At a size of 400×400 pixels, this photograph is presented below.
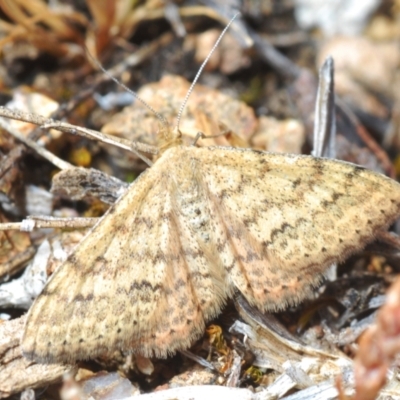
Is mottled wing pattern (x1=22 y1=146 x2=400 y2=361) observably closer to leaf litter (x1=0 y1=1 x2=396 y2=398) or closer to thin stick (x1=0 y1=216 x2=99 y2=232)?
leaf litter (x1=0 y1=1 x2=396 y2=398)

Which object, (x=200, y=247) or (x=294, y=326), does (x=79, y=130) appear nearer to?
(x=200, y=247)

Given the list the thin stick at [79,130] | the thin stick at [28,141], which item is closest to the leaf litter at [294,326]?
the thin stick at [28,141]

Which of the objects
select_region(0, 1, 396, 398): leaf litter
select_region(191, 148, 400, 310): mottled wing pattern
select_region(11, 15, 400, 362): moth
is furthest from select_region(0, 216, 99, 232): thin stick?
select_region(191, 148, 400, 310): mottled wing pattern

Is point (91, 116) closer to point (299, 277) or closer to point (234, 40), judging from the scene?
point (234, 40)

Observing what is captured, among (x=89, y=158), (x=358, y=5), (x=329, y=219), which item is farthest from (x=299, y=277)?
(x=358, y=5)

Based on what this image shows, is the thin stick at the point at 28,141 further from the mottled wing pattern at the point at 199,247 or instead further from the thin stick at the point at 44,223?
the mottled wing pattern at the point at 199,247

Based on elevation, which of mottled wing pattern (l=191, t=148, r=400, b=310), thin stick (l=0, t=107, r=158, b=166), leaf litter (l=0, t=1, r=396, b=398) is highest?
thin stick (l=0, t=107, r=158, b=166)
